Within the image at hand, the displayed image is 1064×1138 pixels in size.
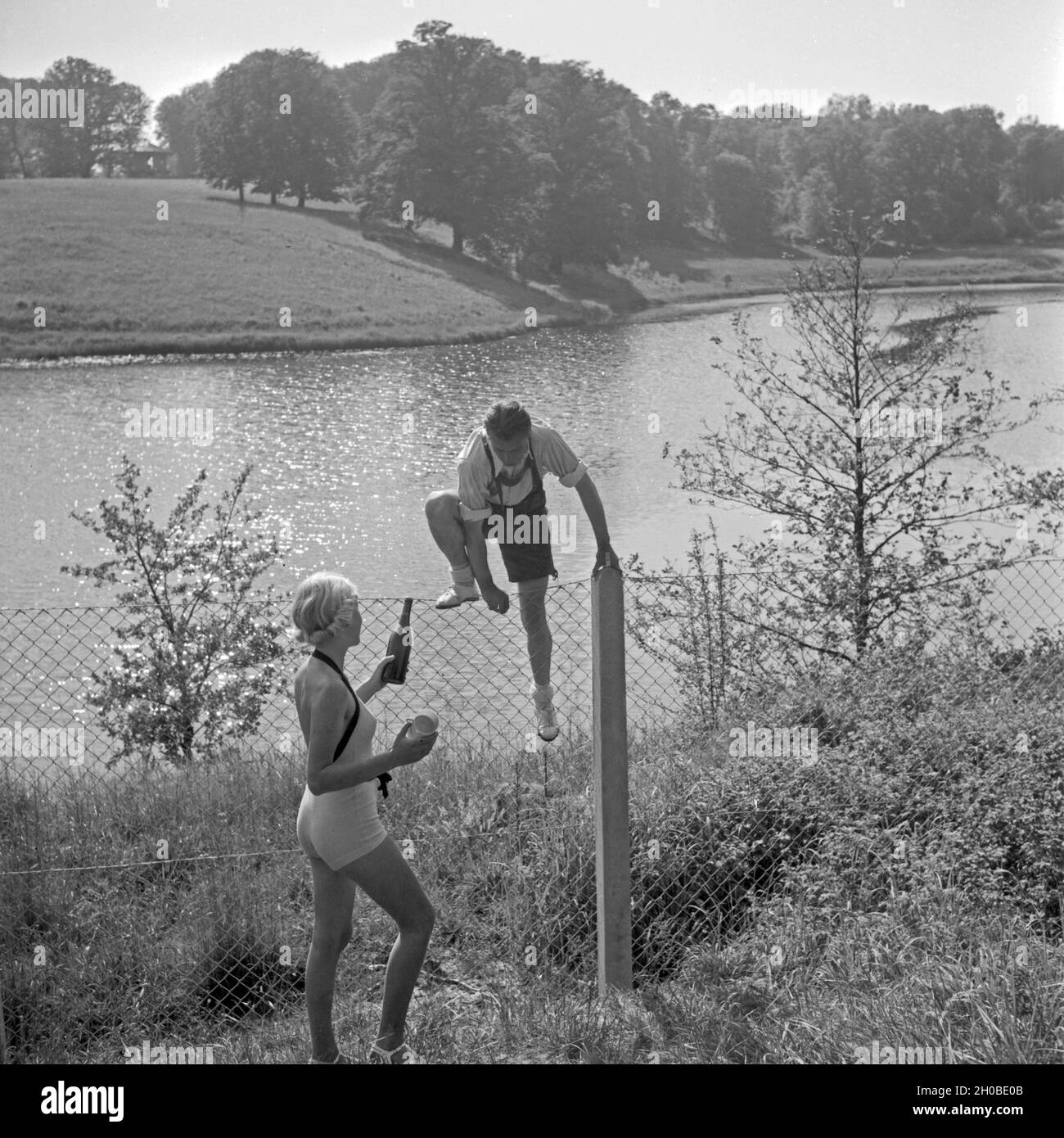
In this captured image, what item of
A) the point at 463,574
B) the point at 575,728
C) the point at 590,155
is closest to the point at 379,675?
the point at 463,574

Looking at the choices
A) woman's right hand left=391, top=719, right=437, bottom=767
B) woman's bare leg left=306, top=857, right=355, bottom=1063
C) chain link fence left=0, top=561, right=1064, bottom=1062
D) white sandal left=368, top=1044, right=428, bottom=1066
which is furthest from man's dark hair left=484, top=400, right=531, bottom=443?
white sandal left=368, top=1044, right=428, bottom=1066

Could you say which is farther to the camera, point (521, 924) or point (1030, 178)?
point (1030, 178)

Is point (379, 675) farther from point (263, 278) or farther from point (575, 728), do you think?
point (263, 278)

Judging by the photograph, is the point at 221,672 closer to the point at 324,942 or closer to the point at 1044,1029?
the point at 324,942

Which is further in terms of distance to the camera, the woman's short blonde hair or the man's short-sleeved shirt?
the man's short-sleeved shirt

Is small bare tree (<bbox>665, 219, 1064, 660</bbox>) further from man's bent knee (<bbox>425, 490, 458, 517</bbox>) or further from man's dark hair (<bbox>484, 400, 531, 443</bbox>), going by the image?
man's dark hair (<bbox>484, 400, 531, 443</bbox>)

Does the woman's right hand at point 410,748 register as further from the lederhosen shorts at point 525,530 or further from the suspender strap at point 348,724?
the lederhosen shorts at point 525,530

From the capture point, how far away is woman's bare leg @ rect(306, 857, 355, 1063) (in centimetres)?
317

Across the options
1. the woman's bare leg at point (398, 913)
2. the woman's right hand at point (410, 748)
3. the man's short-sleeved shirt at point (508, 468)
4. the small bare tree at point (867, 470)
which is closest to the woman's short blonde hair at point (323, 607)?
the woman's right hand at point (410, 748)

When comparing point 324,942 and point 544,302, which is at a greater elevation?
point 544,302

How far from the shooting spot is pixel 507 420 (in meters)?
4.82
